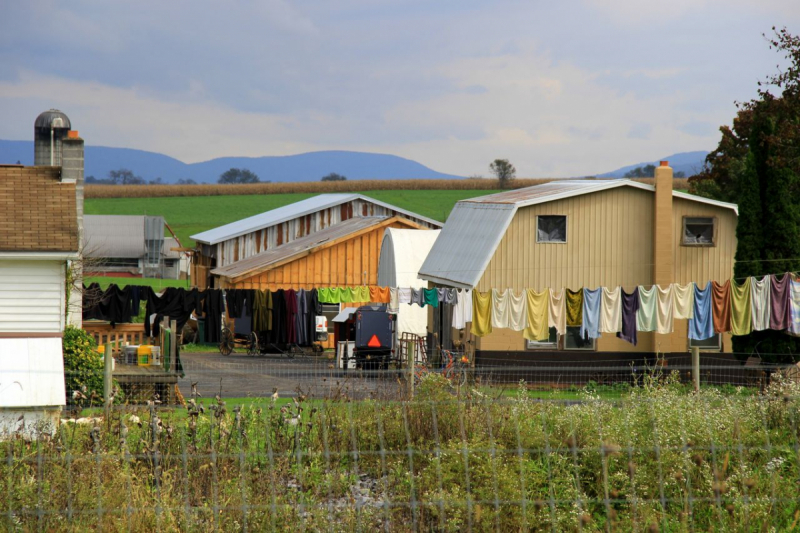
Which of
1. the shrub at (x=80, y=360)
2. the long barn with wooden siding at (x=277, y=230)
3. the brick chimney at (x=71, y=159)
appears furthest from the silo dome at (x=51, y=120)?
the long barn with wooden siding at (x=277, y=230)

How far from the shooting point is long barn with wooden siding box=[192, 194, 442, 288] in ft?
120

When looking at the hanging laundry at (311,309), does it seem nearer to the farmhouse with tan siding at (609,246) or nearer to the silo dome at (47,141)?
the farmhouse with tan siding at (609,246)

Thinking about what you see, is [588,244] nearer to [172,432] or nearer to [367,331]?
[367,331]

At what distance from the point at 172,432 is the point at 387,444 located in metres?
2.25

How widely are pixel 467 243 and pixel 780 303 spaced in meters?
8.02

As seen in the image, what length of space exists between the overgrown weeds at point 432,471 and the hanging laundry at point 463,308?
32.5 feet

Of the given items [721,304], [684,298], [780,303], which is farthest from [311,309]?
[780,303]

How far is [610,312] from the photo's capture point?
19.5 meters

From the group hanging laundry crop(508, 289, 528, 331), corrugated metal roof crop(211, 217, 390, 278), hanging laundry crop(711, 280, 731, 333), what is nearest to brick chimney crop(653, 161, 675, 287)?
hanging laundry crop(711, 280, 731, 333)

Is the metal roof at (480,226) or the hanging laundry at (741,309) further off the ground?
the metal roof at (480,226)

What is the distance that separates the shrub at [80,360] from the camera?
1684 cm

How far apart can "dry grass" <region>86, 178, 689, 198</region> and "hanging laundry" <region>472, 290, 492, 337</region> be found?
74.5 m

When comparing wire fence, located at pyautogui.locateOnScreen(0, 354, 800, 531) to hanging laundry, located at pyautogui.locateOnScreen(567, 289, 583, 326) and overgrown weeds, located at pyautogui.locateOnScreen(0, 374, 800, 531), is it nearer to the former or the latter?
overgrown weeds, located at pyautogui.locateOnScreen(0, 374, 800, 531)

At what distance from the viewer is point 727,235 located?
73.7ft
